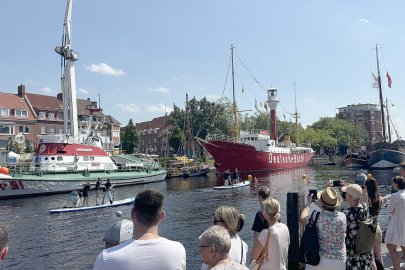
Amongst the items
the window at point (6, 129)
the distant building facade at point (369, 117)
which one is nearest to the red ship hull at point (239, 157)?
the window at point (6, 129)

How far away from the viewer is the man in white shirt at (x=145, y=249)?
3.07 metres

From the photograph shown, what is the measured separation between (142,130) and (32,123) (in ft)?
184

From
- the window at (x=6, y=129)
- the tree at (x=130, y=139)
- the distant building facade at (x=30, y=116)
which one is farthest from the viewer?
the tree at (x=130, y=139)

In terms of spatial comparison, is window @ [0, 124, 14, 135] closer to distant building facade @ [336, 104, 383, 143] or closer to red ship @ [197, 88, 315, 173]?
red ship @ [197, 88, 315, 173]

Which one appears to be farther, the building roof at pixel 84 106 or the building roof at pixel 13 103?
the building roof at pixel 84 106

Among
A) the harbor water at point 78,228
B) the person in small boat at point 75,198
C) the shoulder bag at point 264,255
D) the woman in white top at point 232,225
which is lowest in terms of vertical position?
the harbor water at point 78,228

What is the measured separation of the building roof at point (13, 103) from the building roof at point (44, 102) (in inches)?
72.6

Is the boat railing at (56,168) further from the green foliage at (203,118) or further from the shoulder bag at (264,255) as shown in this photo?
the green foliage at (203,118)

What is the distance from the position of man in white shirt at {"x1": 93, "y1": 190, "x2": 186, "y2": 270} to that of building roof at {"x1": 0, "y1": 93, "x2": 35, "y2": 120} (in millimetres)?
70255

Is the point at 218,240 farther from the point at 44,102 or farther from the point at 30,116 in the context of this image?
the point at 44,102

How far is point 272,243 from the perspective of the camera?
5246 millimetres

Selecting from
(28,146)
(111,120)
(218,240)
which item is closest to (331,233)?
(218,240)

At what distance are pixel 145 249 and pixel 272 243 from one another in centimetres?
265

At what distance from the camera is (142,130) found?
12412cm
